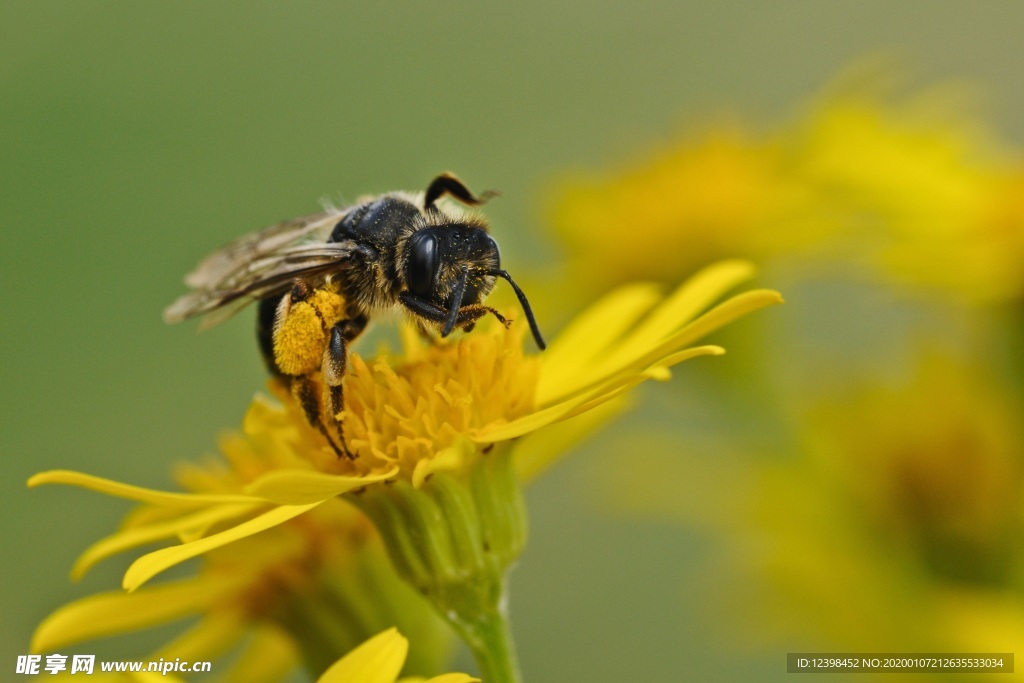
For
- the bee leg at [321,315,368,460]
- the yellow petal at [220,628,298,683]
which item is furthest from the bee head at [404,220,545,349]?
the yellow petal at [220,628,298,683]

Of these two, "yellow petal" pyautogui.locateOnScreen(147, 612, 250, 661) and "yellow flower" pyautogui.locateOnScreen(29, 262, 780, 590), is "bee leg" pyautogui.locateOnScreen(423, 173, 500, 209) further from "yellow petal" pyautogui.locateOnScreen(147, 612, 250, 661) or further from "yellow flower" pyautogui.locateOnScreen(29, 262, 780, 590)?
"yellow petal" pyautogui.locateOnScreen(147, 612, 250, 661)

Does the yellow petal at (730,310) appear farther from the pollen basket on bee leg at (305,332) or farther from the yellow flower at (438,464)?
the pollen basket on bee leg at (305,332)

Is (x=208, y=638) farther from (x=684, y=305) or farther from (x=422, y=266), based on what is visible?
(x=684, y=305)

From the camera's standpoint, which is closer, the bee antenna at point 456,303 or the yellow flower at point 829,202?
the bee antenna at point 456,303

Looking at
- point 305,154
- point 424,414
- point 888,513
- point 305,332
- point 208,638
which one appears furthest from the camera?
point 305,154

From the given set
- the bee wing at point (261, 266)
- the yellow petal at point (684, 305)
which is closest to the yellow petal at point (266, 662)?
the bee wing at point (261, 266)

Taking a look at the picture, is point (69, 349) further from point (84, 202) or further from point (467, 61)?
point (467, 61)

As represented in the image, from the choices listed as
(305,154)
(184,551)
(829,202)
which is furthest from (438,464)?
(305,154)
